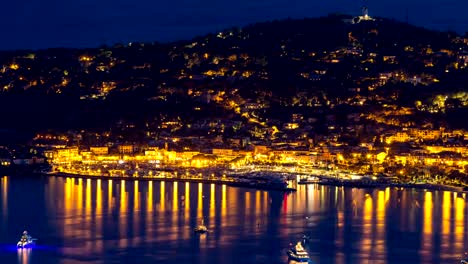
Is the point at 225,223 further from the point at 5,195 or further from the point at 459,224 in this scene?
the point at 5,195

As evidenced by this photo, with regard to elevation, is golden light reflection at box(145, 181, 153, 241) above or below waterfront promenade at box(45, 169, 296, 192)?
below

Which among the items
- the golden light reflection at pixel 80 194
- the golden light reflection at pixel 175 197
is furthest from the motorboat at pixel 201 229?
the golden light reflection at pixel 80 194

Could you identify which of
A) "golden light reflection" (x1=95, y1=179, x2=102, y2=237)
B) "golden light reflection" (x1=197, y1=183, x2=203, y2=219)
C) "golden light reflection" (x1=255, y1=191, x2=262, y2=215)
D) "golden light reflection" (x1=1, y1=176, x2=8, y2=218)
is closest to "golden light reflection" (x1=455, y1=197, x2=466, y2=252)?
"golden light reflection" (x1=255, y1=191, x2=262, y2=215)

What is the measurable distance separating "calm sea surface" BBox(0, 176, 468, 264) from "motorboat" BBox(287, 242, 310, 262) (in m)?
0.16

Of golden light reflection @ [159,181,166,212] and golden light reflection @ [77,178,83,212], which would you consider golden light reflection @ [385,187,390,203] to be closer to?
golden light reflection @ [159,181,166,212]

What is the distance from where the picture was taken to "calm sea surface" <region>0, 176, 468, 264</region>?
21.8 metres

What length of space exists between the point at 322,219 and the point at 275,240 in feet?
8.88

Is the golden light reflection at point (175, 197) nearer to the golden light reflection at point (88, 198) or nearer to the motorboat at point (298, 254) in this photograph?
the golden light reflection at point (88, 198)

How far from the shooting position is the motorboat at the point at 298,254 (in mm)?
21141

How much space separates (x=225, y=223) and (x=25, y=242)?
13.4 feet

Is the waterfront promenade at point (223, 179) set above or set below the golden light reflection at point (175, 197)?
above

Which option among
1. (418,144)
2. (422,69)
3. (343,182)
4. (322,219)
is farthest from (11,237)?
(422,69)

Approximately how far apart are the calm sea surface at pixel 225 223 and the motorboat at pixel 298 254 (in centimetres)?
16

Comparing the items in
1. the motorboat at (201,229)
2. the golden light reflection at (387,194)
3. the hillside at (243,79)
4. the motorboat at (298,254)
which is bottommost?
the motorboat at (298,254)
